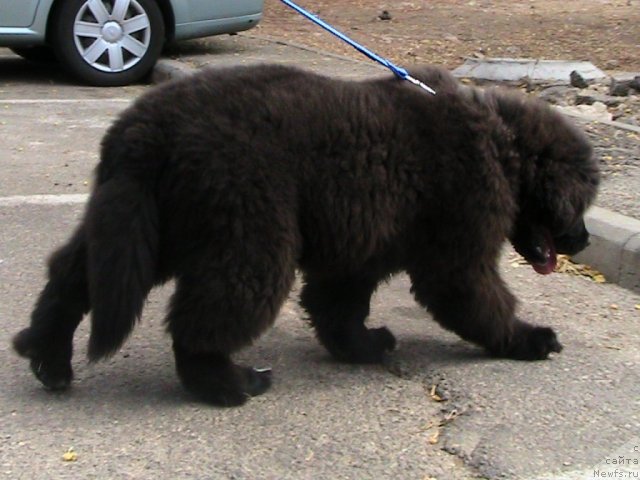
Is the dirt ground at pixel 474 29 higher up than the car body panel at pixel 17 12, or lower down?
lower down

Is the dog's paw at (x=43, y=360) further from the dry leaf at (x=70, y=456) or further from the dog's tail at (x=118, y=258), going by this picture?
the dry leaf at (x=70, y=456)

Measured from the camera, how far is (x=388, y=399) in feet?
13.1

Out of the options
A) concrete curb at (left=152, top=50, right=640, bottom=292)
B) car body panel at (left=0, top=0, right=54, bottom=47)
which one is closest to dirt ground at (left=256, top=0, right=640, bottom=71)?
car body panel at (left=0, top=0, right=54, bottom=47)

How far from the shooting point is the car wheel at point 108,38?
9.86m

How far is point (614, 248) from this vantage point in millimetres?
5348

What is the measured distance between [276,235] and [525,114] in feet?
4.04

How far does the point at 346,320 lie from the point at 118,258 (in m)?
1.15

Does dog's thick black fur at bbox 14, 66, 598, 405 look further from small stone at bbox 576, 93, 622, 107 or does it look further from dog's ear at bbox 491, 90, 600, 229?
small stone at bbox 576, 93, 622, 107

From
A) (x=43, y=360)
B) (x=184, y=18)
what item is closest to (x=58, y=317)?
(x=43, y=360)

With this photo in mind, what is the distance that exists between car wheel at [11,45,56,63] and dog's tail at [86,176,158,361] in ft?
25.7

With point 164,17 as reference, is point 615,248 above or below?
below

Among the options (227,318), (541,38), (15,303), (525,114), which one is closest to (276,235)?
(227,318)

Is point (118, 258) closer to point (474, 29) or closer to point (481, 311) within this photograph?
point (481, 311)

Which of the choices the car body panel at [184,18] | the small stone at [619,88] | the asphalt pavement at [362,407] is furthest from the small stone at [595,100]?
the car body panel at [184,18]
